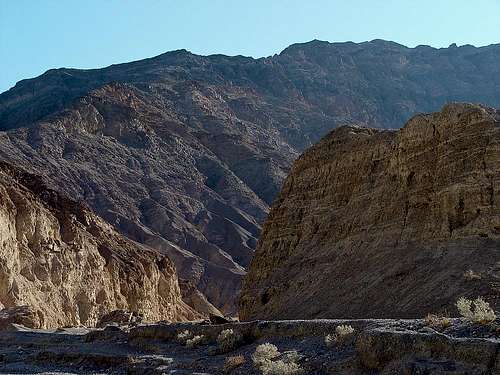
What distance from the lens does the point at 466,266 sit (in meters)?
24.2

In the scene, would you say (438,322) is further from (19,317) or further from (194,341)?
(19,317)

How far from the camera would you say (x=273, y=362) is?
576 inches

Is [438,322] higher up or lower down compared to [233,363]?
higher up

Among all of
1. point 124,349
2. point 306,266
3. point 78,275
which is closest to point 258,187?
point 78,275

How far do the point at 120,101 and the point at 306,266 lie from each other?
121754mm

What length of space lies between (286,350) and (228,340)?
13.3 ft

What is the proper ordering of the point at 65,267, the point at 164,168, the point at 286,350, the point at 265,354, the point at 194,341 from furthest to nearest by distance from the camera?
1. the point at 164,168
2. the point at 65,267
3. the point at 194,341
4. the point at 286,350
5. the point at 265,354

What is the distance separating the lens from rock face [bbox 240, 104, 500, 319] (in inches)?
992

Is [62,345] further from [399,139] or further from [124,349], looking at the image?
[399,139]

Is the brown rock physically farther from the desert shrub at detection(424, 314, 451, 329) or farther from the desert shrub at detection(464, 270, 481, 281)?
the desert shrub at detection(424, 314, 451, 329)

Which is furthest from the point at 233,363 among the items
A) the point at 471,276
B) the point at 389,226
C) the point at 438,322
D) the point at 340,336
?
the point at 389,226

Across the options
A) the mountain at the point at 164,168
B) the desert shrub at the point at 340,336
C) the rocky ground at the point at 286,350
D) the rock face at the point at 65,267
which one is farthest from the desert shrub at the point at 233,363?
the mountain at the point at 164,168

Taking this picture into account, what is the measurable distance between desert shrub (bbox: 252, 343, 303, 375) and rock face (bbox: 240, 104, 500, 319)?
7494mm

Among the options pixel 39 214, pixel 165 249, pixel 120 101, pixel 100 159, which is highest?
pixel 120 101
